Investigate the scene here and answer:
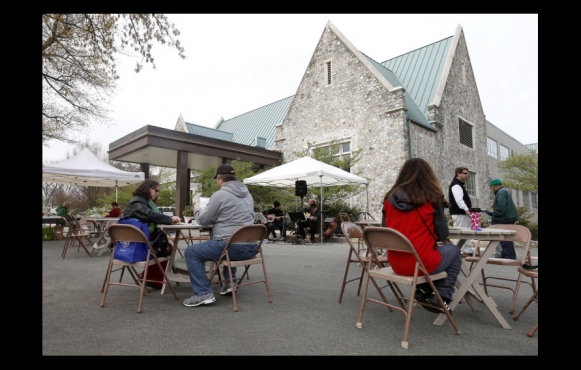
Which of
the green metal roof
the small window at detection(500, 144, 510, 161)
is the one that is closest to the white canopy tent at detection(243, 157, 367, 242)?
the green metal roof

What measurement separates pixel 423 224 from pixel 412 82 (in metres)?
17.6

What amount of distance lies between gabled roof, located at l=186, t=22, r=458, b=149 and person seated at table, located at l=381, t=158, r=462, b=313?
41.2ft

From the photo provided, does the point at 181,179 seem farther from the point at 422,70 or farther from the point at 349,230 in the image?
the point at 422,70

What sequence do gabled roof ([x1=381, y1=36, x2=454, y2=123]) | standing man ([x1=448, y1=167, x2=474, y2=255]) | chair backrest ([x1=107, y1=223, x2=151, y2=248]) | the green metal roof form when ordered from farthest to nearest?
gabled roof ([x1=381, y1=36, x2=454, y2=123])
the green metal roof
standing man ([x1=448, y1=167, x2=474, y2=255])
chair backrest ([x1=107, y1=223, x2=151, y2=248])

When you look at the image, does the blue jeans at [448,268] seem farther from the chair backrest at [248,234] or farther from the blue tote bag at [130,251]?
the blue tote bag at [130,251]

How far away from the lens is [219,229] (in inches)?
146

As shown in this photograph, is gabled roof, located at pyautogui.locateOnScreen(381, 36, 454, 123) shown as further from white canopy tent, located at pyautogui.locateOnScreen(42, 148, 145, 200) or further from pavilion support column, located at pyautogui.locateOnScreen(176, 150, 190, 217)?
white canopy tent, located at pyautogui.locateOnScreen(42, 148, 145, 200)

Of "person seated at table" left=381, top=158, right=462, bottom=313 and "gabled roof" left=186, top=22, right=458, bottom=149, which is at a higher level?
"gabled roof" left=186, top=22, right=458, bottom=149

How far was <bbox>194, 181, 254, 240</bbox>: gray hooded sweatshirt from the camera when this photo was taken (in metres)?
3.69

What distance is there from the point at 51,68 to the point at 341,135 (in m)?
11.2
